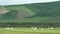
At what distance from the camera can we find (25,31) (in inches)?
86.1

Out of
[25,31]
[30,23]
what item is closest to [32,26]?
[30,23]

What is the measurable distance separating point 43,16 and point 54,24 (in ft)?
0.73

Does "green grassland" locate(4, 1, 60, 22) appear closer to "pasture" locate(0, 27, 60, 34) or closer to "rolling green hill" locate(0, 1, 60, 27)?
"rolling green hill" locate(0, 1, 60, 27)

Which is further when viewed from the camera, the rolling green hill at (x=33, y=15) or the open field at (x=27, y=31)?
the rolling green hill at (x=33, y=15)

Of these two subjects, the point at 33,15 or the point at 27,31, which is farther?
the point at 33,15

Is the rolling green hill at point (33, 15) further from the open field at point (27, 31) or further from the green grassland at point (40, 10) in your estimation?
the open field at point (27, 31)

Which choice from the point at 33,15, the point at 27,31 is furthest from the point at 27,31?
the point at 33,15

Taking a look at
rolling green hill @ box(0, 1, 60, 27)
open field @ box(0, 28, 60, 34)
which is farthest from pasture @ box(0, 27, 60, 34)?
rolling green hill @ box(0, 1, 60, 27)

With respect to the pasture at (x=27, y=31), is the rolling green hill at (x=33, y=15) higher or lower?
higher

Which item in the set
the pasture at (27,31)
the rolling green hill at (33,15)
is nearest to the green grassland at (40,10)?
the rolling green hill at (33,15)

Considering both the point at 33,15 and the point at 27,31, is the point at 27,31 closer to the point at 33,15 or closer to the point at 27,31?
the point at 27,31

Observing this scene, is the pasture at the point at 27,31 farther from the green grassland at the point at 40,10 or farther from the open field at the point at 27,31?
the green grassland at the point at 40,10

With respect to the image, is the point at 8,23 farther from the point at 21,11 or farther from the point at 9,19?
the point at 21,11

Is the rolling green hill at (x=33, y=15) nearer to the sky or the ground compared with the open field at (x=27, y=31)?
nearer to the sky
